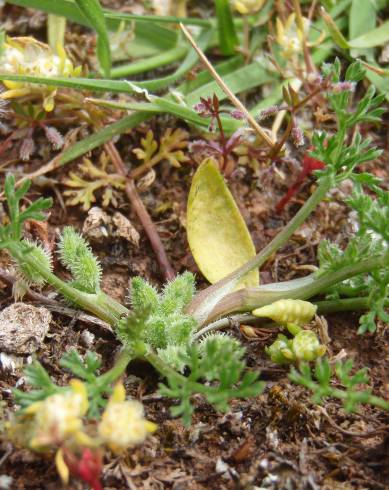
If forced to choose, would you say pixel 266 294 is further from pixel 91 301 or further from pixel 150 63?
pixel 150 63

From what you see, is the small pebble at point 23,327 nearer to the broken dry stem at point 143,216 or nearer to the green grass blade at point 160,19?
the broken dry stem at point 143,216

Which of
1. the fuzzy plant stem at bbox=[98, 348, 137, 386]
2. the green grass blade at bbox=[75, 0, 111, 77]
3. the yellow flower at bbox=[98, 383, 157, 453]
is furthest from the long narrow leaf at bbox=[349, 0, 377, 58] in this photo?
the yellow flower at bbox=[98, 383, 157, 453]

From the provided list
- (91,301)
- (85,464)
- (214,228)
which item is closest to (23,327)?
(91,301)

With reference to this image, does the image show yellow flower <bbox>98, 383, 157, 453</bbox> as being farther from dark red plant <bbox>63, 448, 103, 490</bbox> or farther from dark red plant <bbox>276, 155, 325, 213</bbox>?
dark red plant <bbox>276, 155, 325, 213</bbox>

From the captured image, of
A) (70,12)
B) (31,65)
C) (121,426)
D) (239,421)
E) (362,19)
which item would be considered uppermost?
(70,12)

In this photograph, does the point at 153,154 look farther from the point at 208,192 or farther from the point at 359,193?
the point at 359,193

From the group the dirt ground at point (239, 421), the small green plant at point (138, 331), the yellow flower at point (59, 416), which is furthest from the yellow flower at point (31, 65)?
the yellow flower at point (59, 416)
